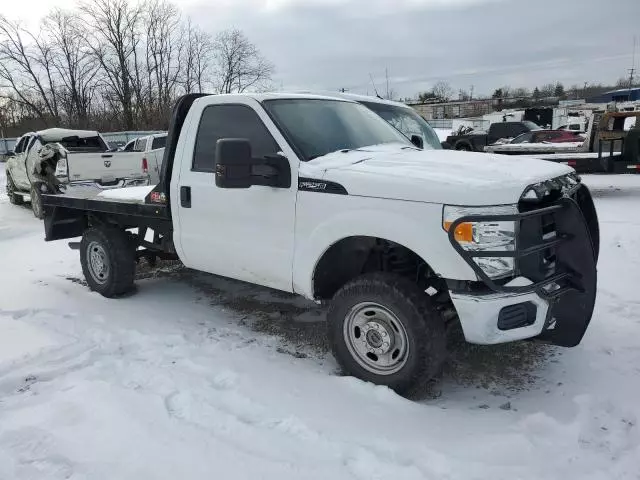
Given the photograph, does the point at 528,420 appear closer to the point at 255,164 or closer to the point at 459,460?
the point at 459,460

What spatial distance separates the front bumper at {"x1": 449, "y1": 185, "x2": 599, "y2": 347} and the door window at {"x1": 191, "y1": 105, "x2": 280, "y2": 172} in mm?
1766

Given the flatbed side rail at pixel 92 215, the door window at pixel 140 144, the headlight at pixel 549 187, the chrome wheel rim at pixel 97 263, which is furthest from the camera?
the door window at pixel 140 144

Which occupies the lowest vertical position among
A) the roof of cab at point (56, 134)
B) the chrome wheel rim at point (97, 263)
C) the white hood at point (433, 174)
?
the chrome wheel rim at point (97, 263)

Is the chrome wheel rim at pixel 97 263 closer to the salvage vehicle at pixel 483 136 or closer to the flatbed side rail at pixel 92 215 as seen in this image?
the flatbed side rail at pixel 92 215

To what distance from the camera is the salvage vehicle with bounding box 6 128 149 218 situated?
10438 millimetres

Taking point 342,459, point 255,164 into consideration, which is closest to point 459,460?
point 342,459

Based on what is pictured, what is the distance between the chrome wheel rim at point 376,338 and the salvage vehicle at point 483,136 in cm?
1731

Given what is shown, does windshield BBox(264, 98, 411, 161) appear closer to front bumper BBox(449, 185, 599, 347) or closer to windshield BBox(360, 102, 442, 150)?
front bumper BBox(449, 185, 599, 347)

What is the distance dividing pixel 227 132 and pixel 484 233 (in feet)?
7.73

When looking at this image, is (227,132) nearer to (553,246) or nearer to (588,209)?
(553,246)

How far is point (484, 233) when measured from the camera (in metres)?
3.01

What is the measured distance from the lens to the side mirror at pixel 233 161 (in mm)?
3549

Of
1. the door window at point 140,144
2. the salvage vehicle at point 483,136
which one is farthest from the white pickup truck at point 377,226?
the salvage vehicle at point 483,136

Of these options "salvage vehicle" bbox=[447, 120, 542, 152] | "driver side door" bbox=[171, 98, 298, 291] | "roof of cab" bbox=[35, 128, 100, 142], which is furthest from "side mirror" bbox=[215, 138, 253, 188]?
"salvage vehicle" bbox=[447, 120, 542, 152]
